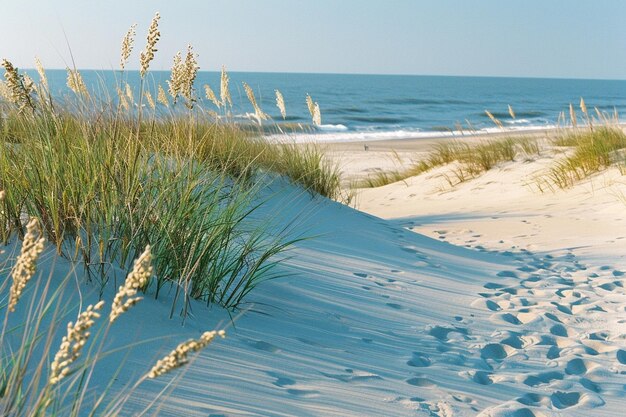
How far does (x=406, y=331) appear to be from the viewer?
11.7 ft

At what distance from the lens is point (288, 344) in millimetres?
2953

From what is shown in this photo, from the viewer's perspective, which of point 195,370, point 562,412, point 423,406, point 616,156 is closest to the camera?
point 195,370

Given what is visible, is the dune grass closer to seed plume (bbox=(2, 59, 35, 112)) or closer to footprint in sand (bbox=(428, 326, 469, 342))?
footprint in sand (bbox=(428, 326, 469, 342))

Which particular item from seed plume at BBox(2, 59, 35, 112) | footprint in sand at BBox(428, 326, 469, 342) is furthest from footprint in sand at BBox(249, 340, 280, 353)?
seed plume at BBox(2, 59, 35, 112)

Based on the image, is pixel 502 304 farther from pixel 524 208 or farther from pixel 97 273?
pixel 524 208

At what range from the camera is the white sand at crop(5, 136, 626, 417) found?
2.47 metres

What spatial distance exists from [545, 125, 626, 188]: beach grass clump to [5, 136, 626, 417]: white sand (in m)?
2.75

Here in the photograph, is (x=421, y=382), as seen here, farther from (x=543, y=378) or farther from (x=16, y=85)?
(x=16, y=85)

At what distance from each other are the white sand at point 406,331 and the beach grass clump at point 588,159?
275 centimetres

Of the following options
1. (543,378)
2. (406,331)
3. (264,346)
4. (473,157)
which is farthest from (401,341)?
(473,157)

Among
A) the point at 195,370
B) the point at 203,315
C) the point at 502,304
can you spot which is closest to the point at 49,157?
the point at 203,315

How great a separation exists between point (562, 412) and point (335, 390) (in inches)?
36.9

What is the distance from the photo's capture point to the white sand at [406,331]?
2.47 metres

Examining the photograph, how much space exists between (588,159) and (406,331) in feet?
22.3
